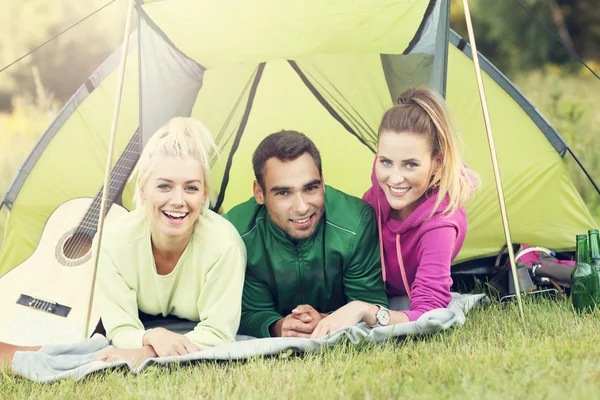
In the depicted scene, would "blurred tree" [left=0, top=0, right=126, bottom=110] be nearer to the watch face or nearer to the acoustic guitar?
the acoustic guitar

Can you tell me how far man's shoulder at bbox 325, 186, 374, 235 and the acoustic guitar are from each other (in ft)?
2.54

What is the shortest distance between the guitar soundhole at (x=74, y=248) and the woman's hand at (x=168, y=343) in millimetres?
754

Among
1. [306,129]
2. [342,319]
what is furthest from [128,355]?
[306,129]

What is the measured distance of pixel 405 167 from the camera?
231 cm

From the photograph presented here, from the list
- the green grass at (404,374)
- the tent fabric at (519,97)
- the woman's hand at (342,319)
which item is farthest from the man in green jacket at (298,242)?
the tent fabric at (519,97)

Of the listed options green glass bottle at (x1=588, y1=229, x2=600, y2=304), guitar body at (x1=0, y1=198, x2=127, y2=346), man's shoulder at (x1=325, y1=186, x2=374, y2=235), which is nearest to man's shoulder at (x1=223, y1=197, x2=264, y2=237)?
man's shoulder at (x1=325, y1=186, x2=374, y2=235)

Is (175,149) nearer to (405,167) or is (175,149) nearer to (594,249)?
(405,167)

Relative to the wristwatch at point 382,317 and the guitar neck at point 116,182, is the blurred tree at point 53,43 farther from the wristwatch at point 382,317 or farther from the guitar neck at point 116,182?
the wristwatch at point 382,317

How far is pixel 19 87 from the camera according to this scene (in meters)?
7.25

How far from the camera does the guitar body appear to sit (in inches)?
99.7

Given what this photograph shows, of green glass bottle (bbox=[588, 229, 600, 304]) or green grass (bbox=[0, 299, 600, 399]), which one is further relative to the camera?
green glass bottle (bbox=[588, 229, 600, 304])

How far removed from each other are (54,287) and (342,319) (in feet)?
3.57

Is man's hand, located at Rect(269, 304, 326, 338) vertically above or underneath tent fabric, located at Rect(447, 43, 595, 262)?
underneath

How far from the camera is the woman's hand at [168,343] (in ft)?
6.71
